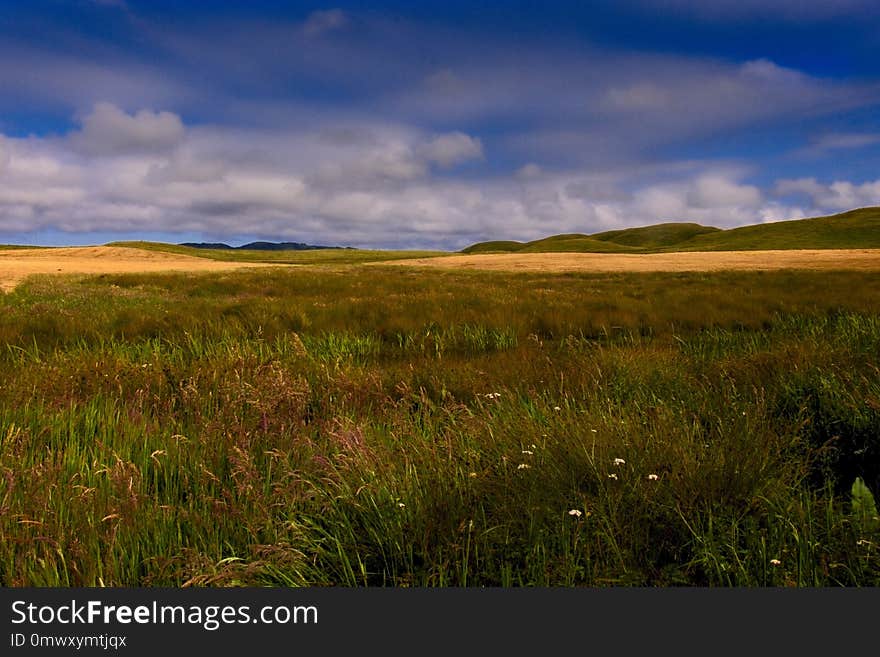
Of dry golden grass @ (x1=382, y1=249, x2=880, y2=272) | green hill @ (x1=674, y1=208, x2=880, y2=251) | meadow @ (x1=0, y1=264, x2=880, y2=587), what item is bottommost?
meadow @ (x1=0, y1=264, x2=880, y2=587)

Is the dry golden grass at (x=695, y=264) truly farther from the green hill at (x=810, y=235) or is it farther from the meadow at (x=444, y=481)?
the green hill at (x=810, y=235)

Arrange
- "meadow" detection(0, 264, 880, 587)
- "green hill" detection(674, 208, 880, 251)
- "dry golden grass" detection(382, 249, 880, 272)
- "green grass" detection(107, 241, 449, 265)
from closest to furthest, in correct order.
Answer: "meadow" detection(0, 264, 880, 587), "dry golden grass" detection(382, 249, 880, 272), "green grass" detection(107, 241, 449, 265), "green hill" detection(674, 208, 880, 251)

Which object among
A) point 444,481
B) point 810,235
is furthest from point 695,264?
point 810,235

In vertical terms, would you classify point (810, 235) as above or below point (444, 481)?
above

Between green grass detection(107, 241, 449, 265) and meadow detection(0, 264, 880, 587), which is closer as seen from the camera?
meadow detection(0, 264, 880, 587)

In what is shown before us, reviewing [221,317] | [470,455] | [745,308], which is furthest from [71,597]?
[745,308]

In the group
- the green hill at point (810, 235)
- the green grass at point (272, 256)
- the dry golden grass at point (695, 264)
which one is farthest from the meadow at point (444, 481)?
the green hill at point (810, 235)

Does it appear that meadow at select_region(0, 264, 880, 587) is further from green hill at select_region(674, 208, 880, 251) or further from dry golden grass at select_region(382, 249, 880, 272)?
green hill at select_region(674, 208, 880, 251)

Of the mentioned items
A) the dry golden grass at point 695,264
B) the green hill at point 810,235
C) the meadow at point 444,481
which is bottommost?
the meadow at point 444,481

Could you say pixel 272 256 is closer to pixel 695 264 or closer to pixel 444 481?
pixel 695 264

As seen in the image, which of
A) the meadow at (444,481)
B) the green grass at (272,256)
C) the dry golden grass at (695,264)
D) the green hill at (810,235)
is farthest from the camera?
the green hill at (810,235)

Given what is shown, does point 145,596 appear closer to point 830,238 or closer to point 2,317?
point 2,317

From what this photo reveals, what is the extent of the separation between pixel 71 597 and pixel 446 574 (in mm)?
1407

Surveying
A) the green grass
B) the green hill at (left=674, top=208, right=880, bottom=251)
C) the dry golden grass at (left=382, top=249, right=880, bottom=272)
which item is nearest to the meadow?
the dry golden grass at (left=382, top=249, right=880, bottom=272)
